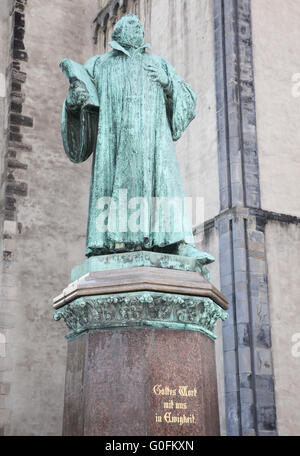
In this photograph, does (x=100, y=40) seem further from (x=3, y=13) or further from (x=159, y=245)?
(x=159, y=245)

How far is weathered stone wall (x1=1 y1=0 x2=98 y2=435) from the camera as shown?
43.8 ft

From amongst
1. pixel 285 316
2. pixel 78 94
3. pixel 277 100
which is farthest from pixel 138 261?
pixel 277 100

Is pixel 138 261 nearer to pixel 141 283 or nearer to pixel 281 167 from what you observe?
pixel 141 283

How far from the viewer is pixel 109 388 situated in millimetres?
4184

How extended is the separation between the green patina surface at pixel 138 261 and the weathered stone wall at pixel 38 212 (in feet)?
30.2

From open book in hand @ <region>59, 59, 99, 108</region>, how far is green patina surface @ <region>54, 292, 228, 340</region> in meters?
1.50

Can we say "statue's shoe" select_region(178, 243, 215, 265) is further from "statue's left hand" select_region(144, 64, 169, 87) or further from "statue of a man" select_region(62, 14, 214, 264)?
"statue's left hand" select_region(144, 64, 169, 87)

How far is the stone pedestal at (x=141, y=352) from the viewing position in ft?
13.5

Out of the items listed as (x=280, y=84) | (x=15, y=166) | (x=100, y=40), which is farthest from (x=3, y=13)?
(x=280, y=84)

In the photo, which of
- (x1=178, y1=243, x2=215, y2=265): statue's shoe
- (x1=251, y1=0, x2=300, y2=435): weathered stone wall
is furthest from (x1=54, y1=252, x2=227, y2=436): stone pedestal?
(x1=251, y1=0, x2=300, y2=435): weathered stone wall

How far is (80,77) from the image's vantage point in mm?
5023

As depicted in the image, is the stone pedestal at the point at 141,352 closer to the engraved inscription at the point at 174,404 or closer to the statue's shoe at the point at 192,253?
the engraved inscription at the point at 174,404

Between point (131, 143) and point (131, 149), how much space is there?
0.05 meters

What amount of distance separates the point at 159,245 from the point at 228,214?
6.11 m
